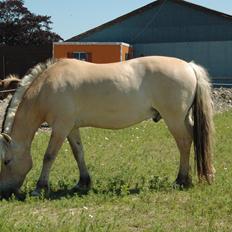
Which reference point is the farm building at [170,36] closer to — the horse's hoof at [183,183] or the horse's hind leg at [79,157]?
the horse's hind leg at [79,157]

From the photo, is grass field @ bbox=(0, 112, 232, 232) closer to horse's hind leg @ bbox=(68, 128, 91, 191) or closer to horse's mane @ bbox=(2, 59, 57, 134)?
horse's hind leg @ bbox=(68, 128, 91, 191)

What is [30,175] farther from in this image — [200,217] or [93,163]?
[200,217]

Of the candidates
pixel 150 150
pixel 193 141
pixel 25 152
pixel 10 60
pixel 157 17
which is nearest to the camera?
pixel 25 152

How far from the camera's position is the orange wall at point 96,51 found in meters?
36.2

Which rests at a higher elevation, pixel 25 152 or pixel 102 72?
pixel 102 72

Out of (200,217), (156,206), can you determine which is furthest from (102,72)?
(200,217)

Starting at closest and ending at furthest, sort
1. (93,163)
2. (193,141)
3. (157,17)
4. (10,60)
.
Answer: (193,141), (93,163), (10,60), (157,17)

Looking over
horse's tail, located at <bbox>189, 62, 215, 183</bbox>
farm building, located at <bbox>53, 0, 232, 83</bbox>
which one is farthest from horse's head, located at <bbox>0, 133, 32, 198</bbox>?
farm building, located at <bbox>53, 0, 232, 83</bbox>

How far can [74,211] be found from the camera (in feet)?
20.2

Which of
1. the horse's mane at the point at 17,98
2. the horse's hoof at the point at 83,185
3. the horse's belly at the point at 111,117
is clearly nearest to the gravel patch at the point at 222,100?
the horse's belly at the point at 111,117

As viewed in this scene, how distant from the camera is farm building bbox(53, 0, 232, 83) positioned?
38094 millimetres

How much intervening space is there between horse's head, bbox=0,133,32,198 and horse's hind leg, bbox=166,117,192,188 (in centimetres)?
200

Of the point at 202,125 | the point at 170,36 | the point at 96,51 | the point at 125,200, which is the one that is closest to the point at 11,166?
the point at 125,200

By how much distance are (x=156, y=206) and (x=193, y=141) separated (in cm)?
160
